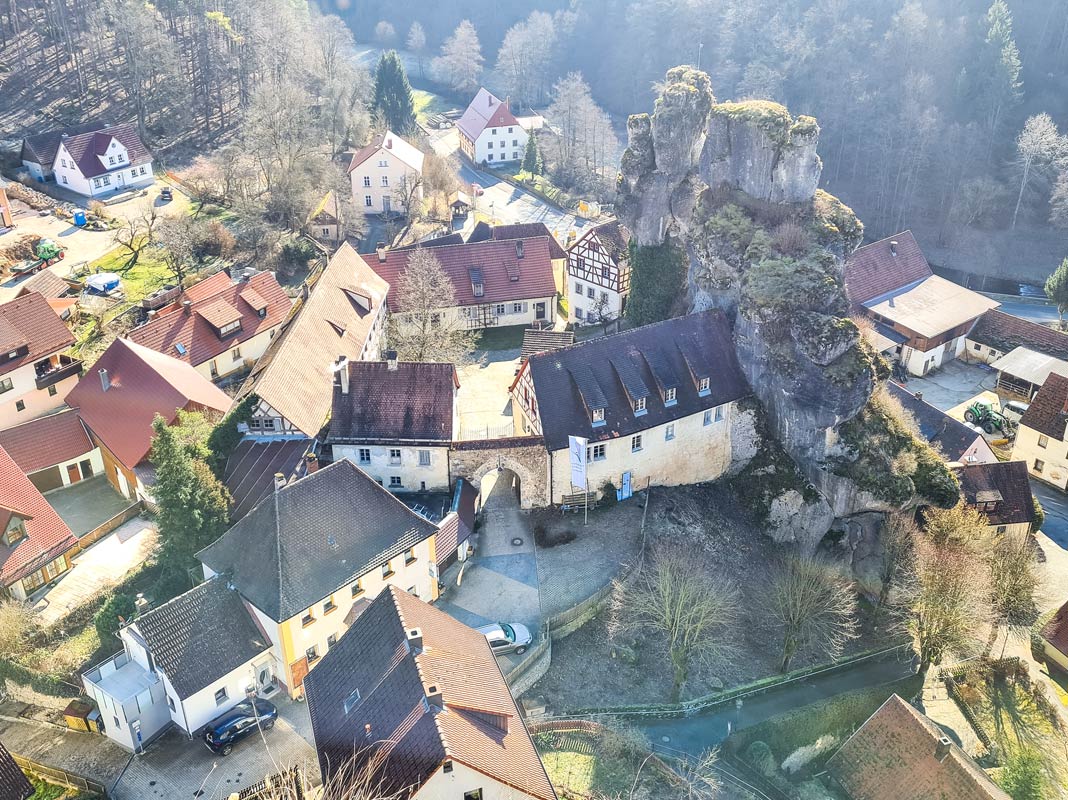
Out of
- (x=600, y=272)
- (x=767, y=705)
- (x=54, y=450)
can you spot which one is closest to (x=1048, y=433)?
(x=767, y=705)

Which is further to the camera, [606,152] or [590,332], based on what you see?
[606,152]

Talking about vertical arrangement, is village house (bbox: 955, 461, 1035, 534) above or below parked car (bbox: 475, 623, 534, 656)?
below

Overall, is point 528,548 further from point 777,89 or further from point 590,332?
point 777,89

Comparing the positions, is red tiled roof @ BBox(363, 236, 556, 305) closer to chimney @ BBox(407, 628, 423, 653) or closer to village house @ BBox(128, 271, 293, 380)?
village house @ BBox(128, 271, 293, 380)

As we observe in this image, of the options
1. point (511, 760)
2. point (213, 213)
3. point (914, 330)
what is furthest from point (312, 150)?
point (511, 760)

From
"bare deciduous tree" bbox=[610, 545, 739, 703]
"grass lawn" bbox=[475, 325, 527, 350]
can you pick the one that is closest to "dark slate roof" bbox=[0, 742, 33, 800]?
"bare deciduous tree" bbox=[610, 545, 739, 703]

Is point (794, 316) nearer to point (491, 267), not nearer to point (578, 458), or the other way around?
point (578, 458)

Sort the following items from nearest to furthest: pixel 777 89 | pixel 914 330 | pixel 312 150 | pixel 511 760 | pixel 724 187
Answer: pixel 511 760, pixel 724 187, pixel 914 330, pixel 312 150, pixel 777 89

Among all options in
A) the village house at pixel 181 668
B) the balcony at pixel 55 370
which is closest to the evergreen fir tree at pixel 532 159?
the balcony at pixel 55 370
